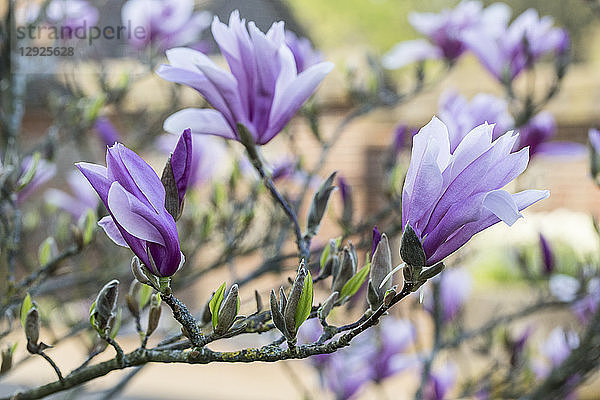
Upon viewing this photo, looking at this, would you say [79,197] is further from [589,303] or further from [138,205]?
[589,303]

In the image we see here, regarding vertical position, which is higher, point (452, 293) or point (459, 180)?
point (459, 180)

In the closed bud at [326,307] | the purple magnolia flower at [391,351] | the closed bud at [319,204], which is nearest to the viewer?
the closed bud at [326,307]

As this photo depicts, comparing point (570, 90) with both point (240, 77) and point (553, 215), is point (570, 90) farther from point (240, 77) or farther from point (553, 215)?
point (240, 77)

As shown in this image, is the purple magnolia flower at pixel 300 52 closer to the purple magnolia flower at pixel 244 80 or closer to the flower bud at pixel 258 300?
→ the purple magnolia flower at pixel 244 80

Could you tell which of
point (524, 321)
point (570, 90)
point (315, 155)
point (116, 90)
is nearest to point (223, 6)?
point (315, 155)

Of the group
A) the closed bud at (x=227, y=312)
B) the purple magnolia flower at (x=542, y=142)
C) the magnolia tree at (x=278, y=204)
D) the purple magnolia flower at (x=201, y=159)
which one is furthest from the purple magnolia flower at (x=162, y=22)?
the closed bud at (x=227, y=312)

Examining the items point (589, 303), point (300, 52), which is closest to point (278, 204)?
point (300, 52)
